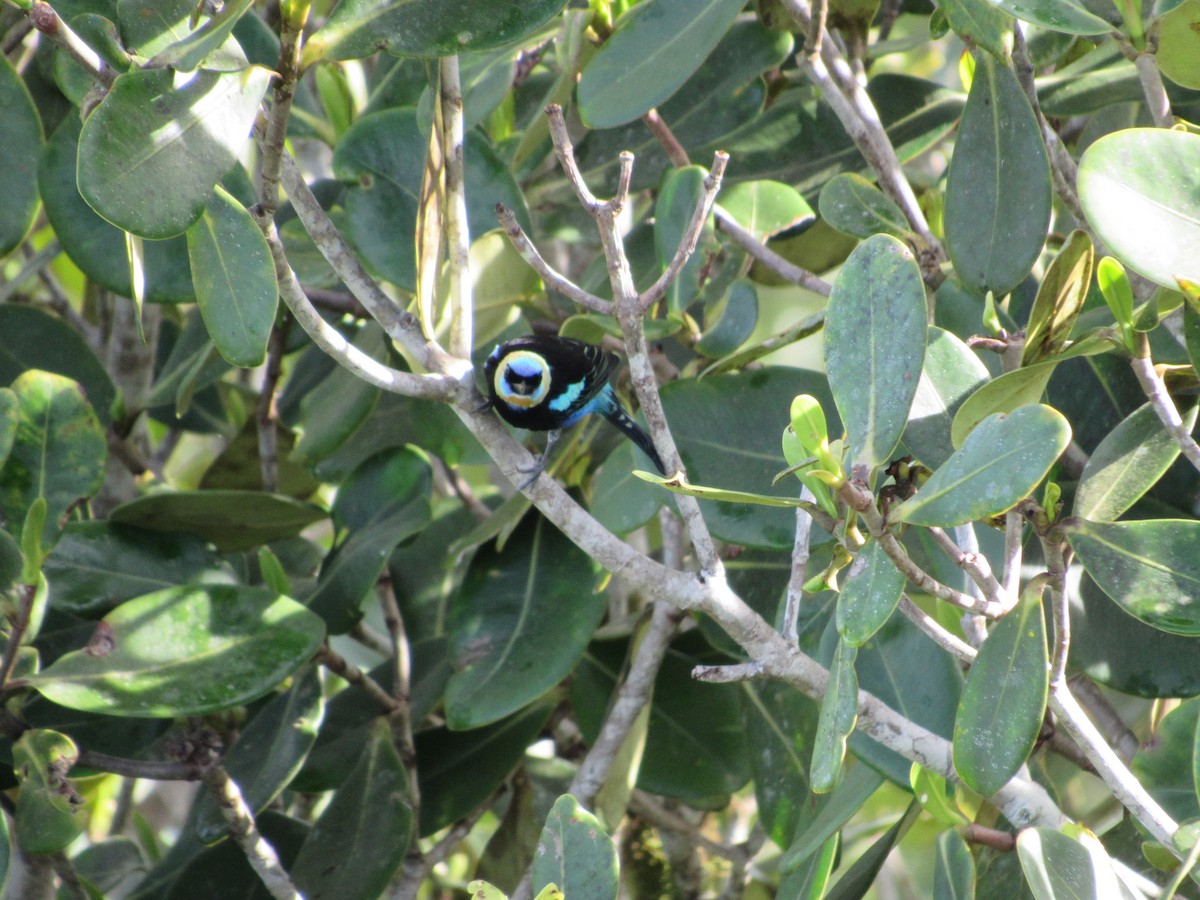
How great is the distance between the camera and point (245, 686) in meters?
1.34

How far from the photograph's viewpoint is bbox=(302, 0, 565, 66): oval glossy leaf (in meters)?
0.87

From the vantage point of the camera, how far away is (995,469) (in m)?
0.74

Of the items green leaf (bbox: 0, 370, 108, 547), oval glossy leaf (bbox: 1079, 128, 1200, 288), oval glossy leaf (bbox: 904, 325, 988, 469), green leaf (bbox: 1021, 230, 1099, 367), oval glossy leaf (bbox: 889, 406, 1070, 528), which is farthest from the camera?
green leaf (bbox: 0, 370, 108, 547)

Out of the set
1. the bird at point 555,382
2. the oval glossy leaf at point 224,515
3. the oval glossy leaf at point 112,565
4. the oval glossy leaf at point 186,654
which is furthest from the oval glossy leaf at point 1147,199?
the oval glossy leaf at point 112,565

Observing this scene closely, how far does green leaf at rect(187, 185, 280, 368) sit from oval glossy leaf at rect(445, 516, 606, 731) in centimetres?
68

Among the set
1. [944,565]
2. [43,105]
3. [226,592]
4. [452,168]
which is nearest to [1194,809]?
[944,565]

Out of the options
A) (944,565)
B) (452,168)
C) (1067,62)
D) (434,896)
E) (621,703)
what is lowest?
(434,896)

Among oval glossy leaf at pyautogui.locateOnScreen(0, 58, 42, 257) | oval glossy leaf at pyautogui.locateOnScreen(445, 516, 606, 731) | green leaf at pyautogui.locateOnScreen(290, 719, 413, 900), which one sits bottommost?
green leaf at pyautogui.locateOnScreen(290, 719, 413, 900)

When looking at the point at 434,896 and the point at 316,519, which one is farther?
the point at 434,896

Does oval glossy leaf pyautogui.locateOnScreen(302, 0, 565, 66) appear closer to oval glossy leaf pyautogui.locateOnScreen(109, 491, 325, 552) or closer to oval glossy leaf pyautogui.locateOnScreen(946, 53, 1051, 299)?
oval glossy leaf pyautogui.locateOnScreen(946, 53, 1051, 299)

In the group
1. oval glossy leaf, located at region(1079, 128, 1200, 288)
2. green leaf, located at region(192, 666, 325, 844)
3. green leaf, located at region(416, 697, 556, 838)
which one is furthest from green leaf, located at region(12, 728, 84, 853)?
oval glossy leaf, located at region(1079, 128, 1200, 288)

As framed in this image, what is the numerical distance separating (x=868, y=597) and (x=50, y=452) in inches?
44.5

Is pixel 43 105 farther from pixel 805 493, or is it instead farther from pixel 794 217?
pixel 805 493

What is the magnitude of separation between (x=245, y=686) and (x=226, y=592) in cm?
13
